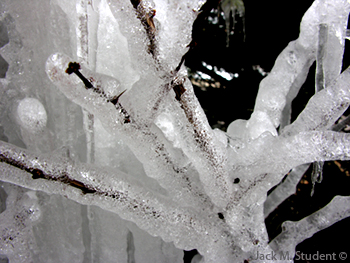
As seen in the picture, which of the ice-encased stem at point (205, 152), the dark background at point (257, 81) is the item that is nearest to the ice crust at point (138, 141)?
the ice-encased stem at point (205, 152)

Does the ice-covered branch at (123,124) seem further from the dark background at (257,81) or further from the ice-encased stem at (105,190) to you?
the dark background at (257,81)

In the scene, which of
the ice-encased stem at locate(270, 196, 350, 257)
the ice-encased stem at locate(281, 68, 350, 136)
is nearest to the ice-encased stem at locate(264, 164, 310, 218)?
the ice-encased stem at locate(270, 196, 350, 257)

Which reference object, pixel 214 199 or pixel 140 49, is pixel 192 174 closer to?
pixel 214 199

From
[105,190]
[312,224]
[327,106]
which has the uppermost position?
[327,106]

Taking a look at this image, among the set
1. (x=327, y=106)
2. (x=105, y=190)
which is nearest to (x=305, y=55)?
(x=327, y=106)

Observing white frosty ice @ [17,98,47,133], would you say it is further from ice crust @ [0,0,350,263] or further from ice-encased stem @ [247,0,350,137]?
ice-encased stem @ [247,0,350,137]

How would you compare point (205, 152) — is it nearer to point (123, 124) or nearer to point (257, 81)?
point (123, 124)
